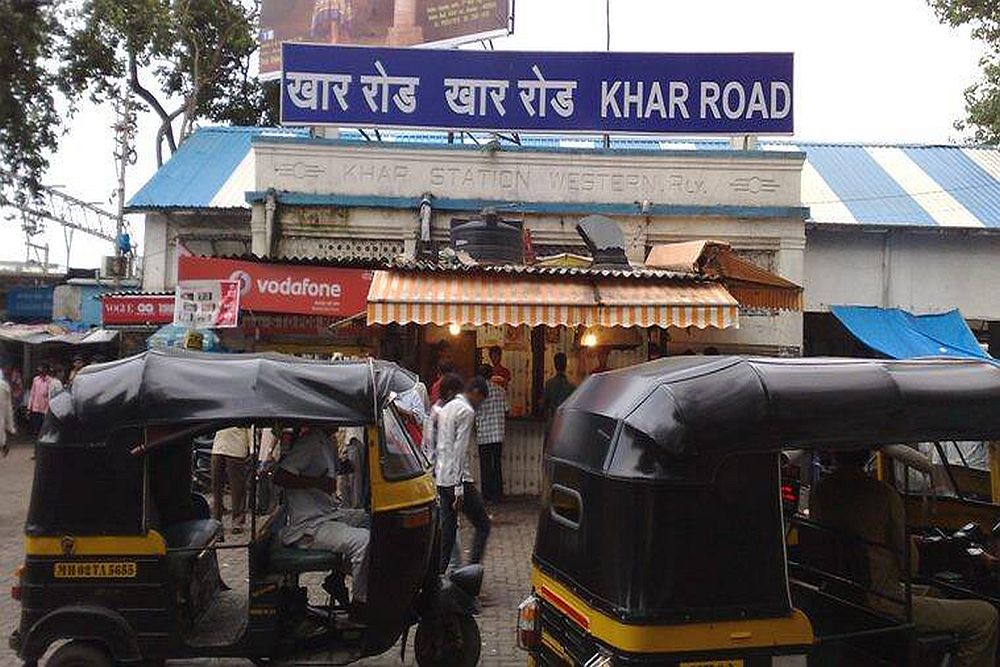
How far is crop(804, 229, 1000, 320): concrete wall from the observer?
14.4 meters

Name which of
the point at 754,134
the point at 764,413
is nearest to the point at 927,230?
the point at 754,134

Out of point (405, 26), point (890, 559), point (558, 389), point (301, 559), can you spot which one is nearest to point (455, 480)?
point (301, 559)

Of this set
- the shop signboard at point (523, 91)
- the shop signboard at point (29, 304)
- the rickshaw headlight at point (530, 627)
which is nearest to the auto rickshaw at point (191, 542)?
the rickshaw headlight at point (530, 627)

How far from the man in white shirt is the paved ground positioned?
1.74ft

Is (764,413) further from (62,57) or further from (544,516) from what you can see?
(62,57)

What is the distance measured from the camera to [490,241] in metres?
10.4

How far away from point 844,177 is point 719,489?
1435 centimetres

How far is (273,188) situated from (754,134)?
23.2 ft

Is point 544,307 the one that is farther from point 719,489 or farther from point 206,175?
point 206,175

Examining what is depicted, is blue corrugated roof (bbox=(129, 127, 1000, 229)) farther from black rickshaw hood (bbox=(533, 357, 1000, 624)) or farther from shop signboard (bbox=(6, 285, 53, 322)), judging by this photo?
black rickshaw hood (bbox=(533, 357, 1000, 624))

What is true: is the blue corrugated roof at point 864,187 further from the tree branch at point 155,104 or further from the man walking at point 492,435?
the tree branch at point 155,104

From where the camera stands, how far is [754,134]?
12.4 metres

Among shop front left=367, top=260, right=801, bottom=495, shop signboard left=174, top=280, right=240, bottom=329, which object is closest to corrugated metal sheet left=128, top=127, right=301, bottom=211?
shop signboard left=174, top=280, right=240, bottom=329

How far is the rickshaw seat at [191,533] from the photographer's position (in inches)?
209
